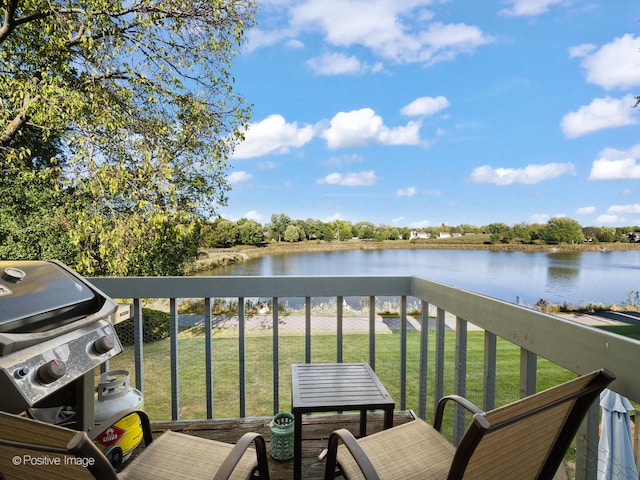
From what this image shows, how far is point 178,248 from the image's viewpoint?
8.01 m

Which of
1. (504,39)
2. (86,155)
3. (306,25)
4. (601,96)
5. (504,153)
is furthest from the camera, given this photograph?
(504,153)

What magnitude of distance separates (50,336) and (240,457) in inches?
30.6

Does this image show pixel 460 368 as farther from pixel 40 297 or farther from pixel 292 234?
pixel 292 234

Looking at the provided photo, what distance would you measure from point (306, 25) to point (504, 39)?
278 inches

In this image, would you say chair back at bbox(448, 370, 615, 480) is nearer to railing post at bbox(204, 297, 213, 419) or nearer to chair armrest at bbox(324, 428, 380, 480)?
chair armrest at bbox(324, 428, 380, 480)

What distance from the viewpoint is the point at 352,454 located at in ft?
3.47

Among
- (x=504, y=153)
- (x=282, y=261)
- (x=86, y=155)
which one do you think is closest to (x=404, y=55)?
(x=504, y=153)

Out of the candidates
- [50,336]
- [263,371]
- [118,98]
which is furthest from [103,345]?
[118,98]

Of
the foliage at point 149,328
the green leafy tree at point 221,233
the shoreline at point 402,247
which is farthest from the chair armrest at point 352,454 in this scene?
the green leafy tree at point 221,233

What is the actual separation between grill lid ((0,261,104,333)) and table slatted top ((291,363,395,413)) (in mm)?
980

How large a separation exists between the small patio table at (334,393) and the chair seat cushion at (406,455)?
0.45 ft

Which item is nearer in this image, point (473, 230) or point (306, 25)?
point (473, 230)

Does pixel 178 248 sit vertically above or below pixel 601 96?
below

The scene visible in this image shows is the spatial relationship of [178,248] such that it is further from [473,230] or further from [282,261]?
[473,230]
